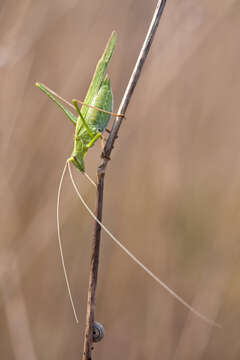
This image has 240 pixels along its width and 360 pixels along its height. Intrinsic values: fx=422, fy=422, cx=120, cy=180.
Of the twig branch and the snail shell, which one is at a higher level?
the twig branch

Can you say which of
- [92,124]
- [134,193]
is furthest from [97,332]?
[134,193]

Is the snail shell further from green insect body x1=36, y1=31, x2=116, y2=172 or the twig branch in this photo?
green insect body x1=36, y1=31, x2=116, y2=172

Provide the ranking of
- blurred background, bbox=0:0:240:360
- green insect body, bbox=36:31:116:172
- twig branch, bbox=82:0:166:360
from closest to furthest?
1. twig branch, bbox=82:0:166:360
2. green insect body, bbox=36:31:116:172
3. blurred background, bbox=0:0:240:360

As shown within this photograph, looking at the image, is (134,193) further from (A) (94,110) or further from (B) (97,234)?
(B) (97,234)

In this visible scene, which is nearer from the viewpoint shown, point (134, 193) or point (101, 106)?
point (101, 106)

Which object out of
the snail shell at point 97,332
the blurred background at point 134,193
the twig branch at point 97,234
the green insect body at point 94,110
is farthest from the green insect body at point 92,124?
the blurred background at point 134,193

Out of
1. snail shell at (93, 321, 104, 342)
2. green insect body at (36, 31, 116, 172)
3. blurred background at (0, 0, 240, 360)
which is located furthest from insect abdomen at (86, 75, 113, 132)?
blurred background at (0, 0, 240, 360)

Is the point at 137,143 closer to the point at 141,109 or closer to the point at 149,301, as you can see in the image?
the point at 141,109

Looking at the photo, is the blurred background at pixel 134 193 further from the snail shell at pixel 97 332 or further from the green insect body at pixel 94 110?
the snail shell at pixel 97 332
